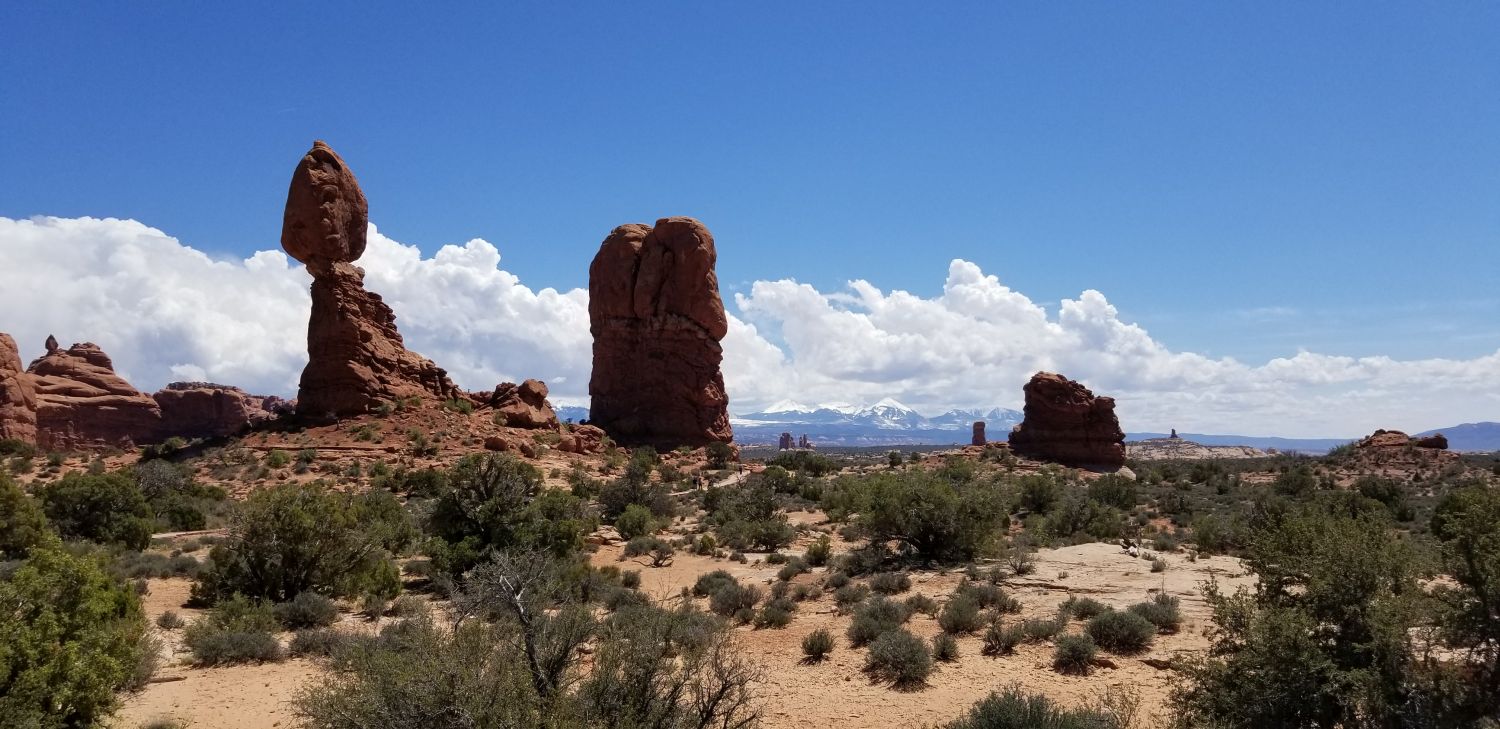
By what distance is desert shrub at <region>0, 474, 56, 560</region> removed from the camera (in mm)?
13133

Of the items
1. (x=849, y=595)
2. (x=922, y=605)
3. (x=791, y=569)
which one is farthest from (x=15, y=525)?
(x=922, y=605)

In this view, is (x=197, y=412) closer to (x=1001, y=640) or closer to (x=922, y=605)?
(x=922, y=605)

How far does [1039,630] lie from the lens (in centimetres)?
1105

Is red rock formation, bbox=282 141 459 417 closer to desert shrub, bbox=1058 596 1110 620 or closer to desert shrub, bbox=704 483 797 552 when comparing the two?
desert shrub, bbox=704 483 797 552

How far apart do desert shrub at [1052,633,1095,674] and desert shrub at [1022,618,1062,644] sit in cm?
88

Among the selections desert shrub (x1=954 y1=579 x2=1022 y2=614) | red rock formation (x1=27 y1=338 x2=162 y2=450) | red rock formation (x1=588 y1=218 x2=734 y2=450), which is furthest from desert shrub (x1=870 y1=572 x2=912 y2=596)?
red rock formation (x1=27 y1=338 x2=162 y2=450)

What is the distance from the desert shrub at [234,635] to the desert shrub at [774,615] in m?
7.13

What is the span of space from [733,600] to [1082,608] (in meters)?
5.87

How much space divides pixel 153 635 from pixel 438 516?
20.1 feet

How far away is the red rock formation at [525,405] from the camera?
42469mm

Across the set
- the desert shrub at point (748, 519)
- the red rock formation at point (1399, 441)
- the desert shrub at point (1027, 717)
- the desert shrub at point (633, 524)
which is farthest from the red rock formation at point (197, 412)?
the red rock formation at point (1399, 441)

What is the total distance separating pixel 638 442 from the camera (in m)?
47.8

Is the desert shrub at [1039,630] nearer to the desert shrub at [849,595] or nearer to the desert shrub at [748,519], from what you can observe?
the desert shrub at [849,595]

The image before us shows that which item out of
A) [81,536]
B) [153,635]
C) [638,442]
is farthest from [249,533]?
[638,442]
